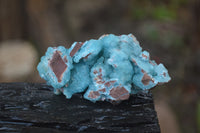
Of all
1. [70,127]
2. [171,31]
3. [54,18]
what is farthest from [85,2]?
[70,127]

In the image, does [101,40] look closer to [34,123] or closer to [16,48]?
[34,123]

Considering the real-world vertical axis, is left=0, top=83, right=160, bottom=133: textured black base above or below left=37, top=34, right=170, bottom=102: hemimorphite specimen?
below

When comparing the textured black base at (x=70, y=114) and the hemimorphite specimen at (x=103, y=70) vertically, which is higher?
the hemimorphite specimen at (x=103, y=70)

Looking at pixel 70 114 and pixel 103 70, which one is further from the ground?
pixel 103 70
